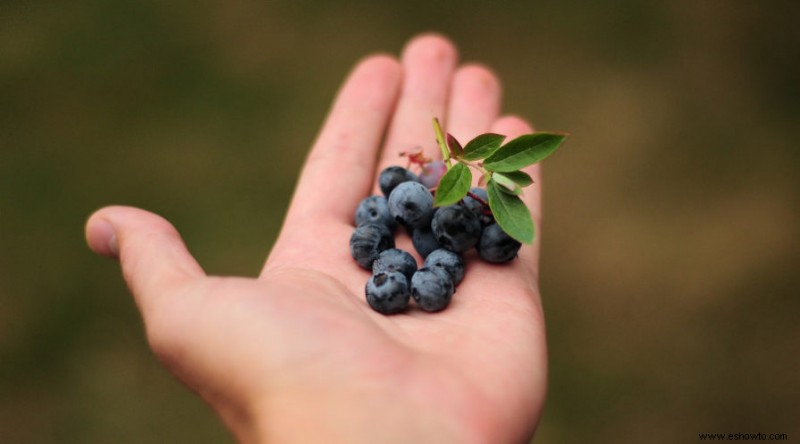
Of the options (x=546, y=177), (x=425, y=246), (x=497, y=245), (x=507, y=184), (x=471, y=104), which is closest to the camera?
(x=507, y=184)

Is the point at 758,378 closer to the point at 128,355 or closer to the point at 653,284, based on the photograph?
the point at 653,284

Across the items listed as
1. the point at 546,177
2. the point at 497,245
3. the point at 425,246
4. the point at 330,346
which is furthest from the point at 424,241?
the point at 546,177

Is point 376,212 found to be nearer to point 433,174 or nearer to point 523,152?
point 433,174

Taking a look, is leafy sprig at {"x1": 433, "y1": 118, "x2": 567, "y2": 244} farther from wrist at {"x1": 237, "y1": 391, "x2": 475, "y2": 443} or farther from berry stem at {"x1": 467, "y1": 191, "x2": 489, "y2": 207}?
wrist at {"x1": 237, "y1": 391, "x2": 475, "y2": 443}

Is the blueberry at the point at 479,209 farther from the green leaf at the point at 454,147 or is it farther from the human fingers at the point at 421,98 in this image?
the human fingers at the point at 421,98

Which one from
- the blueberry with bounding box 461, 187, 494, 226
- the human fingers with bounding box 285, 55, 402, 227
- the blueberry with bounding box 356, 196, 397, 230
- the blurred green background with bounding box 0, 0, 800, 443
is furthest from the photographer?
the blurred green background with bounding box 0, 0, 800, 443

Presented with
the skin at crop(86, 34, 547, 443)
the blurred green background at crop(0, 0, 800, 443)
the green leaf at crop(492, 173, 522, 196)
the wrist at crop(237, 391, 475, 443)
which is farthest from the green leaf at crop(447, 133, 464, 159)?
the blurred green background at crop(0, 0, 800, 443)

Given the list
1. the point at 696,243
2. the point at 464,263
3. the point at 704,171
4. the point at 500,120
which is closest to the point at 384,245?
the point at 464,263
